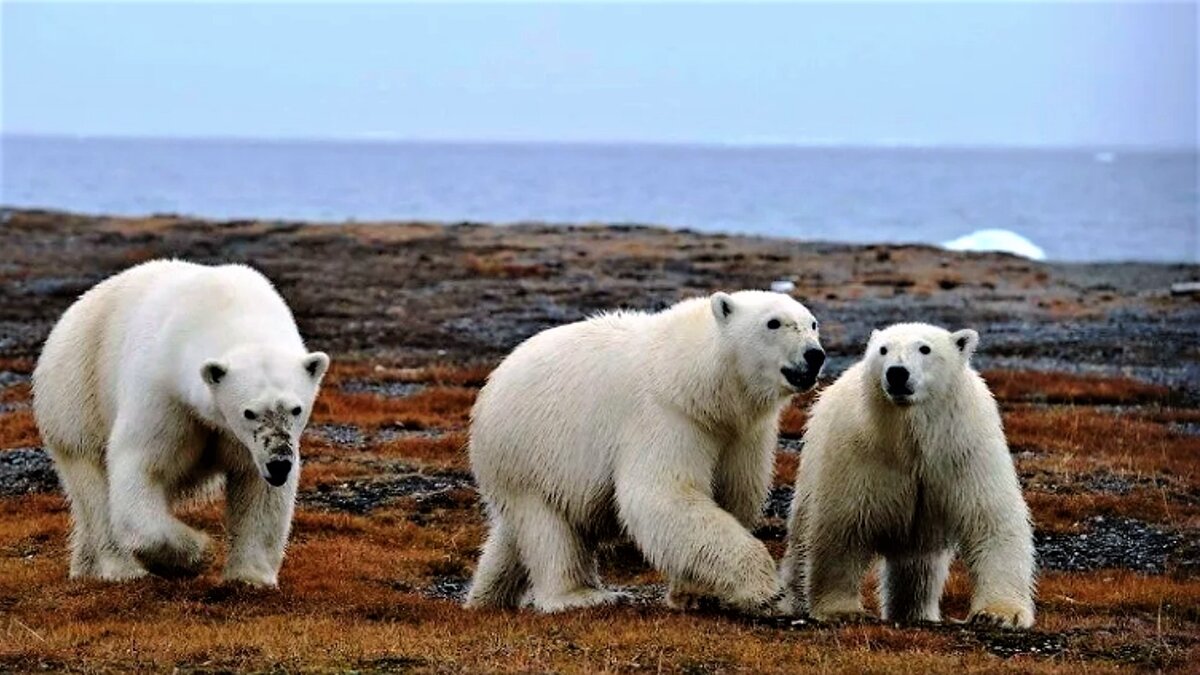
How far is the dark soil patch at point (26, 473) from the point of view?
16484 mm

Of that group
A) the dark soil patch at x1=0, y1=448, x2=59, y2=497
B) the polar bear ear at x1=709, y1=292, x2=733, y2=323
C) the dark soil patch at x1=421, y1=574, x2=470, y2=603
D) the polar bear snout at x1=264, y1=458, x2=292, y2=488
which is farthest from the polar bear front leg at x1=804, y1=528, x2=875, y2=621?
the dark soil patch at x1=0, y1=448, x2=59, y2=497

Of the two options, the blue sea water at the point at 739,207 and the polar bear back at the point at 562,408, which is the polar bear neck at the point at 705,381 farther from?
the blue sea water at the point at 739,207

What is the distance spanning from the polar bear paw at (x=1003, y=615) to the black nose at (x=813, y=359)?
5.88ft

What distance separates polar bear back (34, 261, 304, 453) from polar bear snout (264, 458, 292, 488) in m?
0.88

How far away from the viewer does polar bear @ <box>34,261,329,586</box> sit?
9.74m

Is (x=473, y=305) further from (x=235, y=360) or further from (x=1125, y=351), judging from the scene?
(x=235, y=360)

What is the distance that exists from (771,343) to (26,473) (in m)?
10.1

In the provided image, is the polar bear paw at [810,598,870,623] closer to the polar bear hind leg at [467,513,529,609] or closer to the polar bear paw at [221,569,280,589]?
the polar bear hind leg at [467,513,529,609]

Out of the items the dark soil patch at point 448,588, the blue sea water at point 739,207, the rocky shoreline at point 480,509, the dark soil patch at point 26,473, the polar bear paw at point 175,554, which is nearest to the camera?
the rocky shoreline at point 480,509

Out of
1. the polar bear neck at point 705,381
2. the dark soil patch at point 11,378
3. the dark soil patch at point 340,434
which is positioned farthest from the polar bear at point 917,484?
the dark soil patch at point 11,378

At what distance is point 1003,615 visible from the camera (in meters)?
9.86

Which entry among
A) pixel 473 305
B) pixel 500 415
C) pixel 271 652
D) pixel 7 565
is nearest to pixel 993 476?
pixel 500 415

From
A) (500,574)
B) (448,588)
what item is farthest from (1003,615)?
(448,588)

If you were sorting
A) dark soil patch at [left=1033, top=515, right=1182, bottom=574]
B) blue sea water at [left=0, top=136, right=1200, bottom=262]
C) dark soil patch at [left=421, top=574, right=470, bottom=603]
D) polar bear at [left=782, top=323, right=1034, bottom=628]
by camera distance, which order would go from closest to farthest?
polar bear at [left=782, top=323, right=1034, bottom=628], dark soil patch at [left=421, top=574, right=470, bottom=603], dark soil patch at [left=1033, top=515, right=1182, bottom=574], blue sea water at [left=0, top=136, right=1200, bottom=262]
